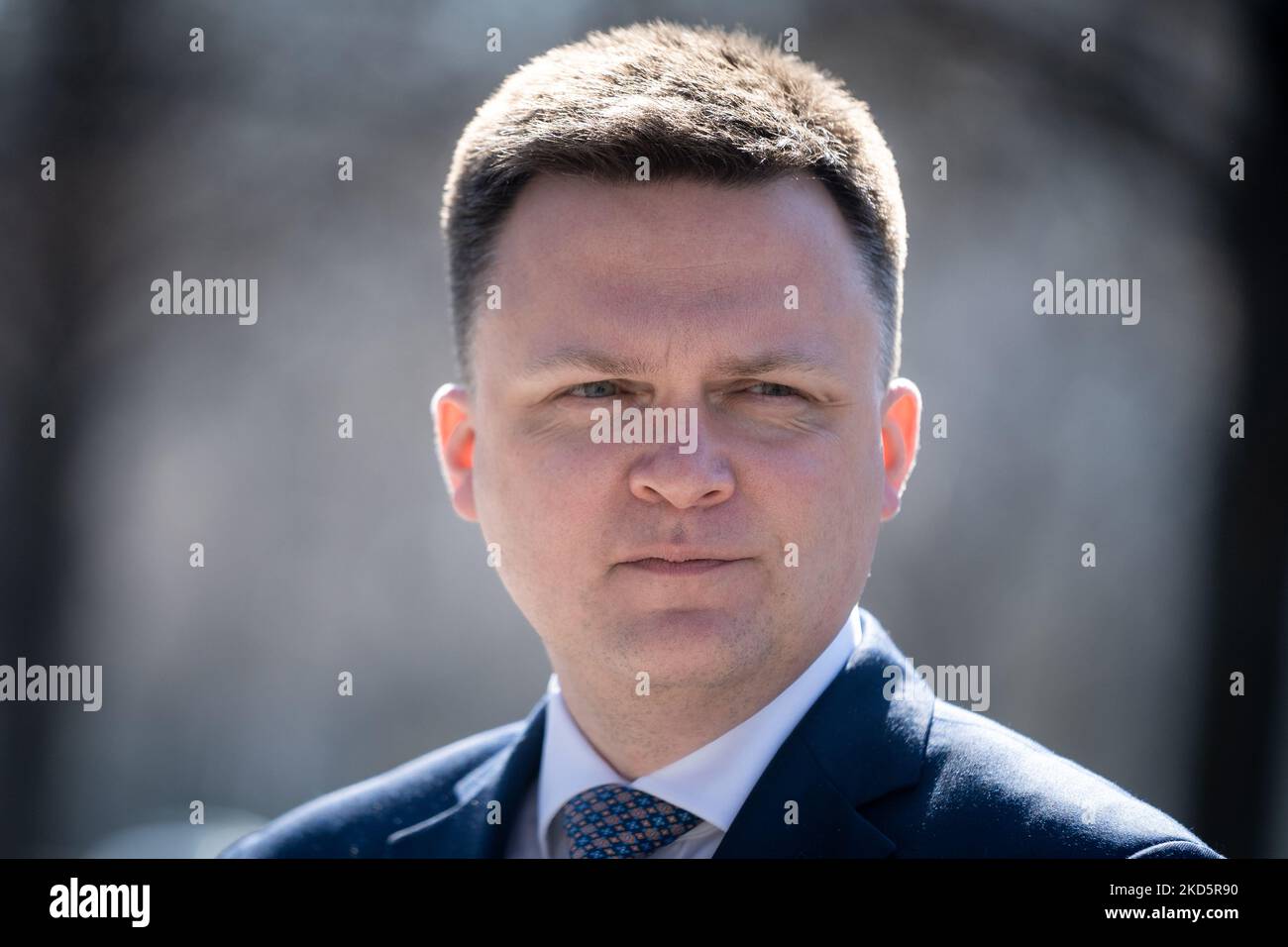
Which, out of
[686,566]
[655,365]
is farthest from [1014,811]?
[655,365]

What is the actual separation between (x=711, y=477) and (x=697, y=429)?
111mm

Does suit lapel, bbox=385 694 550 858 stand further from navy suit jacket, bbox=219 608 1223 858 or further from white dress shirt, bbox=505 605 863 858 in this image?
white dress shirt, bbox=505 605 863 858

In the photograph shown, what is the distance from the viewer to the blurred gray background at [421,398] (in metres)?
5.51

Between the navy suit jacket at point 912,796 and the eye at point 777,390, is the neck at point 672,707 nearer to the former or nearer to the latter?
the navy suit jacket at point 912,796

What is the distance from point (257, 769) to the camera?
21.3ft

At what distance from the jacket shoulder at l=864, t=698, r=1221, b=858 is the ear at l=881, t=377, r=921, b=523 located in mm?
538

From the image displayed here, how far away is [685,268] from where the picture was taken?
2311 mm

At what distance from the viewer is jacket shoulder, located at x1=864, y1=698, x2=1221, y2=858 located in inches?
82.8

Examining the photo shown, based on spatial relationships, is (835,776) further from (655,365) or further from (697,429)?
(655,365)

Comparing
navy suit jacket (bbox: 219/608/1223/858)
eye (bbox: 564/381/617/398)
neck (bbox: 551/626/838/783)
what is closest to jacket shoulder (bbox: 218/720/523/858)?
navy suit jacket (bbox: 219/608/1223/858)

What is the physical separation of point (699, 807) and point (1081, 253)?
425 centimetres

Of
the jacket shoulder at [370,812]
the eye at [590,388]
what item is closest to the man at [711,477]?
the eye at [590,388]

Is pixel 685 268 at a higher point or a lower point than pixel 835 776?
higher

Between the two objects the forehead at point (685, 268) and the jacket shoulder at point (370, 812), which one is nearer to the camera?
the forehead at point (685, 268)
